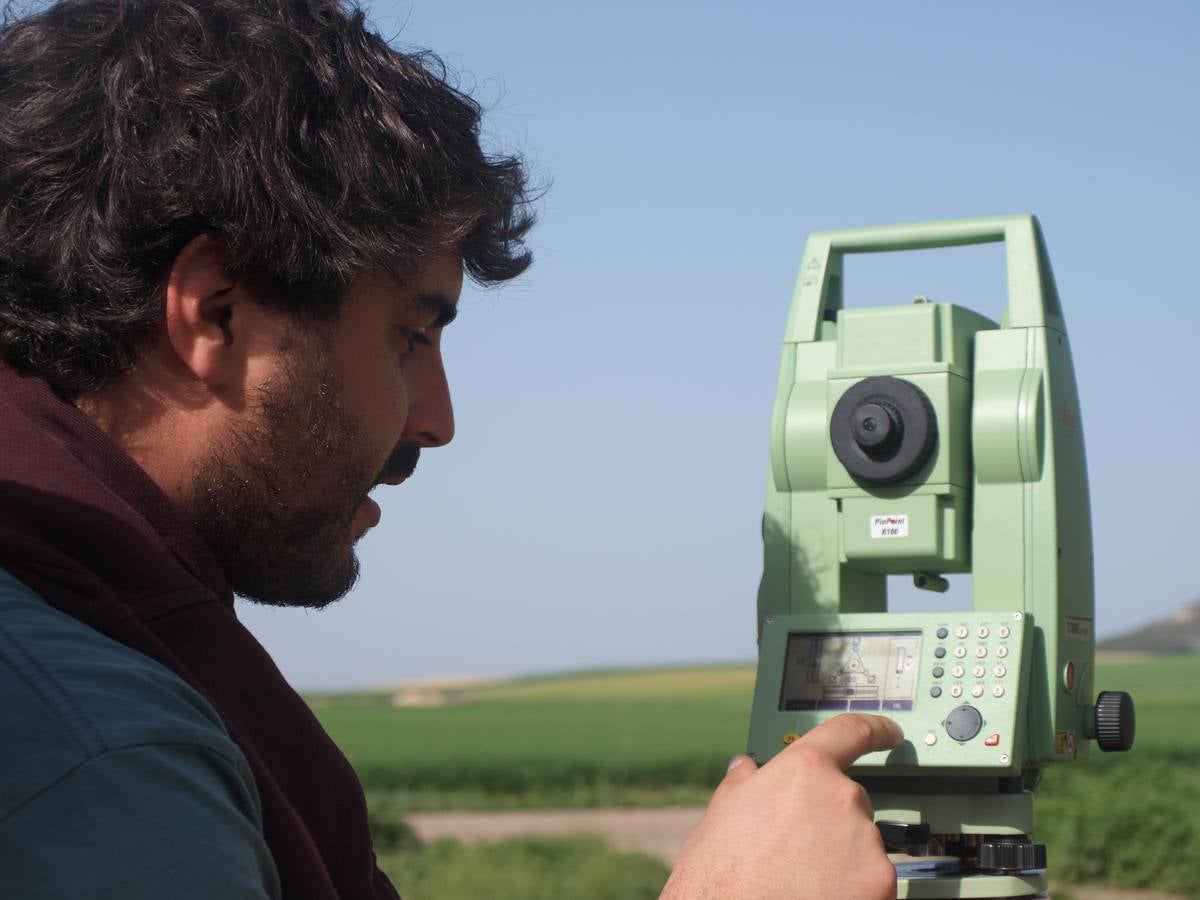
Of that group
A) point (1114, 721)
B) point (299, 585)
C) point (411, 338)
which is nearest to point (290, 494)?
point (299, 585)

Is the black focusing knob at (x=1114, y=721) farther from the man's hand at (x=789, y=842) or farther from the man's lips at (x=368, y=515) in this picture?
the man's lips at (x=368, y=515)

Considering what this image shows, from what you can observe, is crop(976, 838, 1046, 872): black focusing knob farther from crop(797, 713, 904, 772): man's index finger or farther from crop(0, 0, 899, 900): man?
crop(0, 0, 899, 900): man

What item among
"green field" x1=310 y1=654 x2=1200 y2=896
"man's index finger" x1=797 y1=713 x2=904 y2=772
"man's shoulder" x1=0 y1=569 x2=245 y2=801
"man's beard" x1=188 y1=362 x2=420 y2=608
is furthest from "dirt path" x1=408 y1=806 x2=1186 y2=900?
"man's shoulder" x1=0 y1=569 x2=245 y2=801

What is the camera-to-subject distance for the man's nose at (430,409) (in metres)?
1.61

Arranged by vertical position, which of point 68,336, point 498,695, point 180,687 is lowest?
point 498,695

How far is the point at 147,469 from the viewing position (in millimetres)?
1326

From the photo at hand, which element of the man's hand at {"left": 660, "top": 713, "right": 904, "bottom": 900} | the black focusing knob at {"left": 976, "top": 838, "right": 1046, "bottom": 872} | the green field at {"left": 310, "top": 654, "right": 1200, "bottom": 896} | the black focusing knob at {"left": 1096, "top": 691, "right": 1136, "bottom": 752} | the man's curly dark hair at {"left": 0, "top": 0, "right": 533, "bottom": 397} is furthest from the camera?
the green field at {"left": 310, "top": 654, "right": 1200, "bottom": 896}

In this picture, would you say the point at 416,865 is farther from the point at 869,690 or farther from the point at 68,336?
the point at 68,336

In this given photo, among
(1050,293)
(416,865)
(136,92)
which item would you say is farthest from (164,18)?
(416,865)

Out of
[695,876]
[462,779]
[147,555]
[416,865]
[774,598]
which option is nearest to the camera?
[147,555]

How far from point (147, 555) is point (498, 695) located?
4759 cm

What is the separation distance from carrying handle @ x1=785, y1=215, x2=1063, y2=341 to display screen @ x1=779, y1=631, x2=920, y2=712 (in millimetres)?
634

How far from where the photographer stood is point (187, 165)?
1.42 m

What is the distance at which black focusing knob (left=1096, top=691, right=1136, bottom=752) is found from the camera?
2.30 metres
